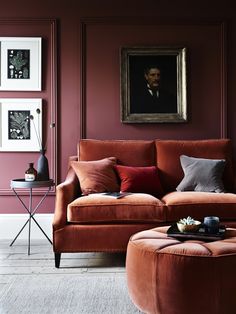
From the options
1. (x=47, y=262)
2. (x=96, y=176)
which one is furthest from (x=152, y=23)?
(x=47, y=262)

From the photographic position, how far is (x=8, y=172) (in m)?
4.27

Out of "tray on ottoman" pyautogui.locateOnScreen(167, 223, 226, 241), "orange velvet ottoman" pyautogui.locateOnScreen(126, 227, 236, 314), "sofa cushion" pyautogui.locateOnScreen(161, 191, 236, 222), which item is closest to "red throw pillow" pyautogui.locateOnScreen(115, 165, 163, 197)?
"sofa cushion" pyautogui.locateOnScreen(161, 191, 236, 222)

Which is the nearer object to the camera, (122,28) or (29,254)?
(29,254)

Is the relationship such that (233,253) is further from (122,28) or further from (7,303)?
(122,28)

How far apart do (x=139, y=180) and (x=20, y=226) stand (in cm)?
140

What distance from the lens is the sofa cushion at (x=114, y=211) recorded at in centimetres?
312

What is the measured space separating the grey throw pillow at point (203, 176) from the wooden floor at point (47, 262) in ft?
2.79

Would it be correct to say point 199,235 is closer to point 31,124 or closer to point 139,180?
point 139,180

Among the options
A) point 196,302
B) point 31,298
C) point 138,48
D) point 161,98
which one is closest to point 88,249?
point 31,298

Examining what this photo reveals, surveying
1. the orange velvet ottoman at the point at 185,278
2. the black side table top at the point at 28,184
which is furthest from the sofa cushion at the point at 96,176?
the orange velvet ottoman at the point at 185,278

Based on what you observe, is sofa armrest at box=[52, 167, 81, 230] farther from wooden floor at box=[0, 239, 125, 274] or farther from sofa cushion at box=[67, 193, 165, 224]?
wooden floor at box=[0, 239, 125, 274]

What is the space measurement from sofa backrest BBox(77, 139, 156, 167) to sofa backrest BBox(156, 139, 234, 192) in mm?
116

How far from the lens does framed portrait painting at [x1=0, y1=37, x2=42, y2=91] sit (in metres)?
4.24

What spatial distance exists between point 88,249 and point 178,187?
1058 millimetres
